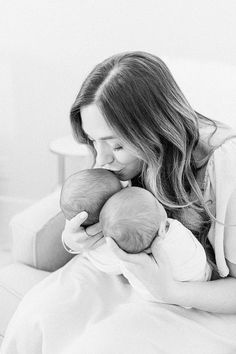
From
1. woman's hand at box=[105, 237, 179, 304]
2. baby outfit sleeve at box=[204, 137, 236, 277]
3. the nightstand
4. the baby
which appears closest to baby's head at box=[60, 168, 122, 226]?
the baby

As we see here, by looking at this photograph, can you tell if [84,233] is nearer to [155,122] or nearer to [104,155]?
[104,155]

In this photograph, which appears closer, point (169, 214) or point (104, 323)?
point (104, 323)

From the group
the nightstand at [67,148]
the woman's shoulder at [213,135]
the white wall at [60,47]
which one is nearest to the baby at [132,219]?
the woman's shoulder at [213,135]

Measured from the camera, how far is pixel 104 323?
1.17 metres

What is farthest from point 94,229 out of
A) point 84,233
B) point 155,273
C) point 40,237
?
point 40,237

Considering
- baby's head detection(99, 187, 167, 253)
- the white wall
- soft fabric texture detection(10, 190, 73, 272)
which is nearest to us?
baby's head detection(99, 187, 167, 253)

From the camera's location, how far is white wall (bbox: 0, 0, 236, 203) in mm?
2168

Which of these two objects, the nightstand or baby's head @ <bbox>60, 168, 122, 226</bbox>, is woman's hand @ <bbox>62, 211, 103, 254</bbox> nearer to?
baby's head @ <bbox>60, 168, 122, 226</bbox>

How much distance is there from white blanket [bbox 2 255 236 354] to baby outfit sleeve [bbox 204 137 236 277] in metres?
0.14

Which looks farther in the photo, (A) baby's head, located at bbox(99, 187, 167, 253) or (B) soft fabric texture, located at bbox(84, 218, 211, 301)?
(B) soft fabric texture, located at bbox(84, 218, 211, 301)

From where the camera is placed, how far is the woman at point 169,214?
3.69ft

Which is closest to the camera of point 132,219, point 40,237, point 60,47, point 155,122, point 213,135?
point 132,219

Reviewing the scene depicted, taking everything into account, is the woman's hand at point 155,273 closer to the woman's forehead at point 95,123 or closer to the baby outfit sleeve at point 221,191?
the baby outfit sleeve at point 221,191

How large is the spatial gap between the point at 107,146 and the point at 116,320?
1.24ft
